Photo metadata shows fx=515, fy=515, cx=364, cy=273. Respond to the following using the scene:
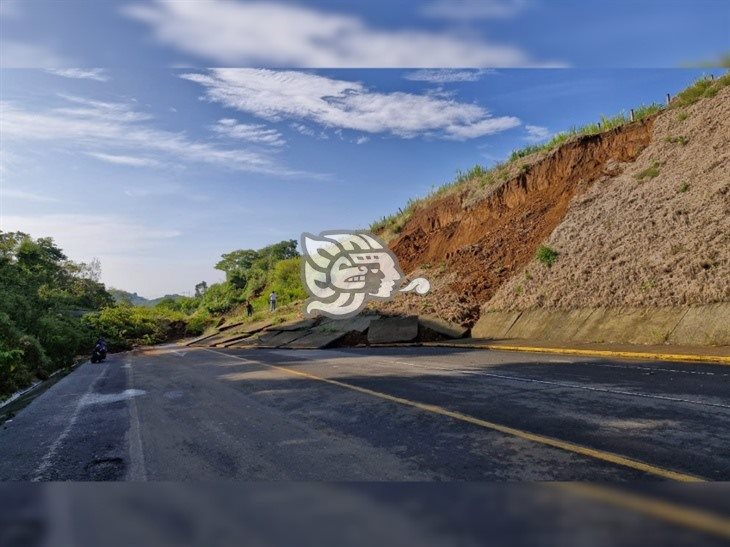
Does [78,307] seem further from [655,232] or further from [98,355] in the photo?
[655,232]

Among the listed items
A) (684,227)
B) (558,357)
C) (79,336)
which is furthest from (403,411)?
(79,336)

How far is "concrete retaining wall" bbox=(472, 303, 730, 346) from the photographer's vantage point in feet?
40.8

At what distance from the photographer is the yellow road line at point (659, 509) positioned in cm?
212

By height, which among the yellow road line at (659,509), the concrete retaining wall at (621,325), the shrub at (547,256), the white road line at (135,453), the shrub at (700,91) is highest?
the shrub at (700,91)

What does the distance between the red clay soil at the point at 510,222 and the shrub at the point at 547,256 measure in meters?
1.71

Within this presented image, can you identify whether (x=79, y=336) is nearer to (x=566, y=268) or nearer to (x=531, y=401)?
(x=566, y=268)

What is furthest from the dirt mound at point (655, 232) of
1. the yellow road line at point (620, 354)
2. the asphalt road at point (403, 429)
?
the asphalt road at point (403, 429)

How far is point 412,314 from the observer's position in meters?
24.6

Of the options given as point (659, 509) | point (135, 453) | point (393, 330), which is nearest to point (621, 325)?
point (393, 330)

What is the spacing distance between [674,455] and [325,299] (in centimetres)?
3204

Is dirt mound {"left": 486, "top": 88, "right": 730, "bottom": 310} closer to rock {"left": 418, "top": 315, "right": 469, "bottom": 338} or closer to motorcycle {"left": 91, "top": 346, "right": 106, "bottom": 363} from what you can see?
rock {"left": 418, "top": 315, "right": 469, "bottom": 338}

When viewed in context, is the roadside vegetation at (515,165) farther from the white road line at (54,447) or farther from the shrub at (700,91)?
the white road line at (54,447)

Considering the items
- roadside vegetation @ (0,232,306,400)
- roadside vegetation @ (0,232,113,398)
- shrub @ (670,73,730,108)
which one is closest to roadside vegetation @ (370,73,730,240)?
shrub @ (670,73,730,108)

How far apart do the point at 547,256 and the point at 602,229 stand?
2.31m
